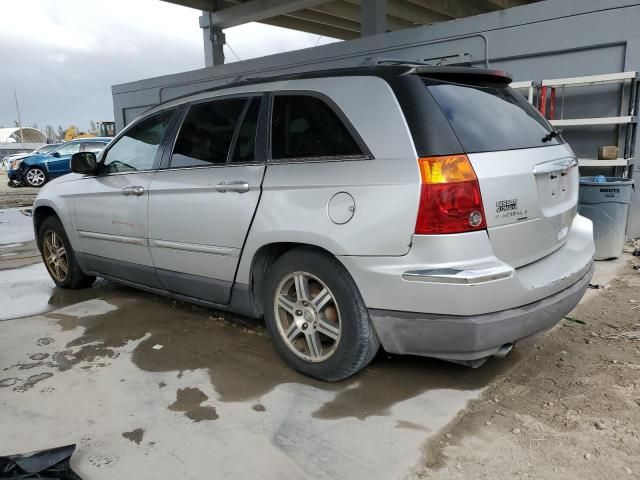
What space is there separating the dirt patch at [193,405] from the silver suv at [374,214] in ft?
1.90

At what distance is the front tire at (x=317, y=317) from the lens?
278 centimetres

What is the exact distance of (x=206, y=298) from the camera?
3662 mm

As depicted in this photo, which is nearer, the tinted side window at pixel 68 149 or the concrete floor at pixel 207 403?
the concrete floor at pixel 207 403

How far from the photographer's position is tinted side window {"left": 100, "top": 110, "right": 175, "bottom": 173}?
4.04 m

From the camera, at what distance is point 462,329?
2.50 meters

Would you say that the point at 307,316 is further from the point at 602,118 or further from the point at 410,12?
the point at 410,12

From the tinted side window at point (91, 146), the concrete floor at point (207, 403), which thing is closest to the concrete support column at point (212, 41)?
the tinted side window at point (91, 146)

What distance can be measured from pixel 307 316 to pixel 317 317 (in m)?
0.09

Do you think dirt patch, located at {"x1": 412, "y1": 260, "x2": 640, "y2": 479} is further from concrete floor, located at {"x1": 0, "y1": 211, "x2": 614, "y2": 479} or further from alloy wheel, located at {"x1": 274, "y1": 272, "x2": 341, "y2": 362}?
alloy wheel, located at {"x1": 274, "y1": 272, "x2": 341, "y2": 362}

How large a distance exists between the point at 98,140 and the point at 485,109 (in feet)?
57.8

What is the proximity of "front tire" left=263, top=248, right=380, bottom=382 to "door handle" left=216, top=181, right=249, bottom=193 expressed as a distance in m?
0.50

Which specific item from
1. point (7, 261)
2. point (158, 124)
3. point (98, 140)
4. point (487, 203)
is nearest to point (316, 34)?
point (98, 140)

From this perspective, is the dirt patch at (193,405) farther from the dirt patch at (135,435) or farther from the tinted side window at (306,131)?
the tinted side window at (306,131)

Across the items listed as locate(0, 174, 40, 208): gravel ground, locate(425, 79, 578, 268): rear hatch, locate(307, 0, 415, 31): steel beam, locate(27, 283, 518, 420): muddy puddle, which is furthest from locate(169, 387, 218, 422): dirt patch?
locate(307, 0, 415, 31): steel beam
